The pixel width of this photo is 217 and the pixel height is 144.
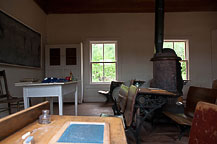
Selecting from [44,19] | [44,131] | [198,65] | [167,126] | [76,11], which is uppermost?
[76,11]

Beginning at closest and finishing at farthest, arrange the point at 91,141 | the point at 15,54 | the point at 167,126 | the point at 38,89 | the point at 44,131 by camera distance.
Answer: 1. the point at 91,141
2. the point at 44,131
3. the point at 38,89
4. the point at 167,126
5. the point at 15,54

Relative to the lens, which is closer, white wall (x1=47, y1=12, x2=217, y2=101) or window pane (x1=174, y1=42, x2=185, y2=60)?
white wall (x1=47, y1=12, x2=217, y2=101)

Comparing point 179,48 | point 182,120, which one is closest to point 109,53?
point 179,48

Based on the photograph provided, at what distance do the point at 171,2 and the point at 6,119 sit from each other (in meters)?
6.12

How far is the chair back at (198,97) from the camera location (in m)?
1.99

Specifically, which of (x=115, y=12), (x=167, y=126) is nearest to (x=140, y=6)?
(x=115, y=12)

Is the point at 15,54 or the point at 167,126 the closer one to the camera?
the point at 167,126

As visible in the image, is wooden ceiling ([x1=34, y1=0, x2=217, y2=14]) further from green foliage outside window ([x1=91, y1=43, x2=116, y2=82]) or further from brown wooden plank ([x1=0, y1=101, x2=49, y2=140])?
brown wooden plank ([x1=0, y1=101, x2=49, y2=140])

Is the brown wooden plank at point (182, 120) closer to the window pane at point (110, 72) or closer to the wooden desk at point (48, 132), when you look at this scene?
the wooden desk at point (48, 132)

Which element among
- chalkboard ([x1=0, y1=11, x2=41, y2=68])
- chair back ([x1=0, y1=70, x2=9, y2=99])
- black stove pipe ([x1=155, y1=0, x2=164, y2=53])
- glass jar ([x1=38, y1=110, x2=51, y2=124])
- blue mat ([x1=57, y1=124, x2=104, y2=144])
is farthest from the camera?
black stove pipe ([x1=155, y1=0, x2=164, y2=53])

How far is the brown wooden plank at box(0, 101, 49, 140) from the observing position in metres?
0.60

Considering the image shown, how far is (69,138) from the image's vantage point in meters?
0.56

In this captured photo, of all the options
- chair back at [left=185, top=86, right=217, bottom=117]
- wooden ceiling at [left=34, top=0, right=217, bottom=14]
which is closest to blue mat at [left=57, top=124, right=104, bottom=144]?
chair back at [left=185, top=86, right=217, bottom=117]

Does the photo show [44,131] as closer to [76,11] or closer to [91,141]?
[91,141]
